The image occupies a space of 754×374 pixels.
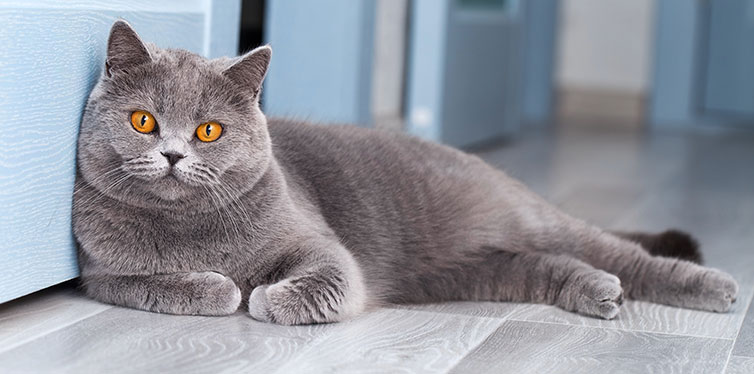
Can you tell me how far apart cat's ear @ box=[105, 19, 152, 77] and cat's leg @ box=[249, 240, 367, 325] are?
0.39m

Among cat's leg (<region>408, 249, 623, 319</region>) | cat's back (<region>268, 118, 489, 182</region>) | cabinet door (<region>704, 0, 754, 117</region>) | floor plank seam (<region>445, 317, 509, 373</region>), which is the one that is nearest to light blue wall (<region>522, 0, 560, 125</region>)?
cabinet door (<region>704, 0, 754, 117</region>)

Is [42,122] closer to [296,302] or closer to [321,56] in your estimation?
[296,302]

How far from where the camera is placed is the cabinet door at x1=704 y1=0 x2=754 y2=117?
5211mm

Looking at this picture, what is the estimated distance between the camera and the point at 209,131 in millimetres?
1548

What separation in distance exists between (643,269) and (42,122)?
1073 millimetres

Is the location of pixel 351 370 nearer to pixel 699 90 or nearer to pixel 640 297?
pixel 640 297

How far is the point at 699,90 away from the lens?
5.36 metres

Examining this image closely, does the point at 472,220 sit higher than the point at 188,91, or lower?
lower

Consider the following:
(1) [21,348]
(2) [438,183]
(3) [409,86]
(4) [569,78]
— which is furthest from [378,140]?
(4) [569,78]

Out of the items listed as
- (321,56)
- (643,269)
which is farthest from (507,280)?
(321,56)

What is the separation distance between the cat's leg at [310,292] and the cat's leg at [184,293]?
1.6 inches

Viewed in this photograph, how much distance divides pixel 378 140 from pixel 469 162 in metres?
0.19

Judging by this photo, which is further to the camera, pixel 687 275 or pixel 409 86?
pixel 409 86

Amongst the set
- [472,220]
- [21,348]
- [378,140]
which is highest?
[378,140]
